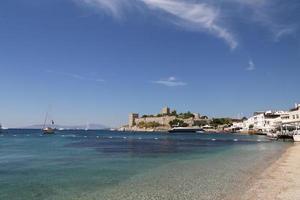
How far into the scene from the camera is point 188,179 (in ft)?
100

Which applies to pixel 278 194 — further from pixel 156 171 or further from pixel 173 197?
pixel 156 171

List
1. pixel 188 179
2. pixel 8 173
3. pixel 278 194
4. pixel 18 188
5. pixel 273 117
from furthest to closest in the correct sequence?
pixel 273 117
pixel 8 173
pixel 188 179
pixel 18 188
pixel 278 194

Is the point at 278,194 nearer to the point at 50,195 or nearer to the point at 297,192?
the point at 297,192

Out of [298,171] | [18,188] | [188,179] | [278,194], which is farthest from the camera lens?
[298,171]

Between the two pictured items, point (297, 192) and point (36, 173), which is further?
point (36, 173)

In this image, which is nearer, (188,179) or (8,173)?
(188,179)

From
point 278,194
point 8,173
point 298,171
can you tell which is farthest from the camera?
point 8,173

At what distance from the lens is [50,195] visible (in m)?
24.2

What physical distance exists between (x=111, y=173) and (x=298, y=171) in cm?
1746

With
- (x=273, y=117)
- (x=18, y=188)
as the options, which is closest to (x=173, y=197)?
(x=18, y=188)

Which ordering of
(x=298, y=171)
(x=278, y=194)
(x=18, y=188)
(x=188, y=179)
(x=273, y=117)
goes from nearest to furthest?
(x=278, y=194) < (x=18, y=188) < (x=188, y=179) < (x=298, y=171) < (x=273, y=117)

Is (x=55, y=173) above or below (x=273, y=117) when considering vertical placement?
below

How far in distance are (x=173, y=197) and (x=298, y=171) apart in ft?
52.6

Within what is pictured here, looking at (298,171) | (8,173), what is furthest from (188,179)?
(8,173)
